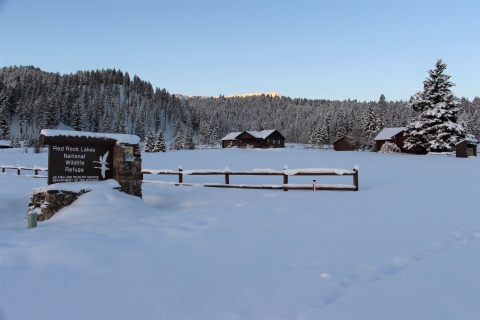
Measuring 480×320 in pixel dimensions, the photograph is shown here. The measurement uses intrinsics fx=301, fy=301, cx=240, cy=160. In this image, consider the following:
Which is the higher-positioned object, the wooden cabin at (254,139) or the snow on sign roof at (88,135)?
the wooden cabin at (254,139)

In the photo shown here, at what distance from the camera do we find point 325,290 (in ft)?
13.0

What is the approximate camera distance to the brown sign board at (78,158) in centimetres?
919

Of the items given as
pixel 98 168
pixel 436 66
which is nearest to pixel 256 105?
pixel 436 66

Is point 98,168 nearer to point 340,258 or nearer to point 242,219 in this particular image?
point 242,219

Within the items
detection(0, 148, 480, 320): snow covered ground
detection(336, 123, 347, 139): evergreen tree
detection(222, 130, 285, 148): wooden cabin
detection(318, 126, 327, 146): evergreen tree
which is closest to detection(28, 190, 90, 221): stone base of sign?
detection(0, 148, 480, 320): snow covered ground

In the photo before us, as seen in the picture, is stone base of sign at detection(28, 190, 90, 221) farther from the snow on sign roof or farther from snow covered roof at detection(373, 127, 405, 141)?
snow covered roof at detection(373, 127, 405, 141)

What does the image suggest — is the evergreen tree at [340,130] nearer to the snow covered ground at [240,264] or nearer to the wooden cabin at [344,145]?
the wooden cabin at [344,145]

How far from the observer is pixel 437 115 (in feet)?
123

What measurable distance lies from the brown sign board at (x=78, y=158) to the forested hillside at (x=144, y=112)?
2528 inches

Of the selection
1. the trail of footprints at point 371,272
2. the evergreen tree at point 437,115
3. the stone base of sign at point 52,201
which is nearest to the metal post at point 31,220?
the stone base of sign at point 52,201

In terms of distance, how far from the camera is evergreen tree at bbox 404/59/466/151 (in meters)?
37.2

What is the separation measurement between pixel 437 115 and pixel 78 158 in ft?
135

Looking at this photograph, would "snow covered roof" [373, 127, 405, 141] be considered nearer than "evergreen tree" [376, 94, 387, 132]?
Yes

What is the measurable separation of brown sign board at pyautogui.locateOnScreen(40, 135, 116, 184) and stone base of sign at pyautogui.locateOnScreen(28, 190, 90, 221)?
2.03 ft
